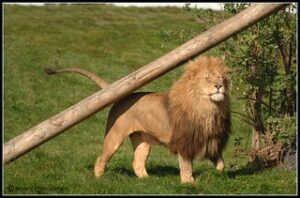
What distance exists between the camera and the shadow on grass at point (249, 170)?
8.41 meters

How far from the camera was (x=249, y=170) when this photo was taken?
8922mm

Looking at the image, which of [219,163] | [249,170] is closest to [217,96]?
[219,163]

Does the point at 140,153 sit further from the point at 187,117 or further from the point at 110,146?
the point at 187,117

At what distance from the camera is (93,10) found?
30.5m

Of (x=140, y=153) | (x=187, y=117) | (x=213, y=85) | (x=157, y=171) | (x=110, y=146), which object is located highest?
(x=213, y=85)

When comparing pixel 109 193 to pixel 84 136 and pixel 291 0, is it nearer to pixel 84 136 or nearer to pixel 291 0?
pixel 291 0

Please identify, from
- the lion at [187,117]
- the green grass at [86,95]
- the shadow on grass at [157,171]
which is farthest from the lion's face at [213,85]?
the shadow on grass at [157,171]

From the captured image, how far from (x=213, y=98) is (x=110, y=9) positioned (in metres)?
23.7

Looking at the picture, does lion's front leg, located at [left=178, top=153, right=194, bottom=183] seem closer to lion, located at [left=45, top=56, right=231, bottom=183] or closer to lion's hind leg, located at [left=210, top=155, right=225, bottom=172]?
lion, located at [left=45, top=56, right=231, bottom=183]

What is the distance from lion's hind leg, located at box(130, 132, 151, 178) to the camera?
29.2 ft

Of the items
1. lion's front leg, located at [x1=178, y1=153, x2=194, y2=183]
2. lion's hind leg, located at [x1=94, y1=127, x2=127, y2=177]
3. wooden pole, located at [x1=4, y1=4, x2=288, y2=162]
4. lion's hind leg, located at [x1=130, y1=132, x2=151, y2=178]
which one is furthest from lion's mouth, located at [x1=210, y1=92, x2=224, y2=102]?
lion's hind leg, located at [x1=130, y1=132, x2=151, y2=178]

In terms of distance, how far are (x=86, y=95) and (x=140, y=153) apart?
1148 centimetres

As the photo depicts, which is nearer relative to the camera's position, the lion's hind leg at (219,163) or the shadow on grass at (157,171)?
the lion's hind leg at (219,163)

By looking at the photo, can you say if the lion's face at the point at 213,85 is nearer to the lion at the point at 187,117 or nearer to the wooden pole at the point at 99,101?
the lion at the point at 187,117
